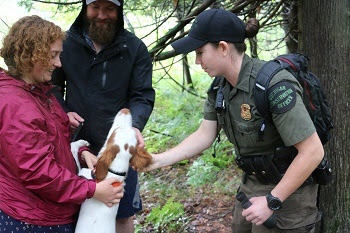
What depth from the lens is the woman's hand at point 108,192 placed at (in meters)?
3.19

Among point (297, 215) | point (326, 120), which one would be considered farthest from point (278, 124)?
point (297, 215)

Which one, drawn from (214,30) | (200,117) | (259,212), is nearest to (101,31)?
(214,30)

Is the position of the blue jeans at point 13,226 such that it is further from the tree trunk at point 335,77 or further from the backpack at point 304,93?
the tree trunk at point 335,77

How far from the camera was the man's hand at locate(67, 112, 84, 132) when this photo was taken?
373 centimetres

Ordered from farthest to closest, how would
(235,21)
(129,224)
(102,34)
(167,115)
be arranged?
(167,115) → (129,224) → (102,34) → (235,21)

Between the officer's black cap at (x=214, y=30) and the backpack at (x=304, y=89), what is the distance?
1.07ft

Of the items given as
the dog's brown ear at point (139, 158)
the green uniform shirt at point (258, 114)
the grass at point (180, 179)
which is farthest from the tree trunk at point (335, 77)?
the grass at point (180, 179)

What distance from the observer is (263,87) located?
294 centimetres

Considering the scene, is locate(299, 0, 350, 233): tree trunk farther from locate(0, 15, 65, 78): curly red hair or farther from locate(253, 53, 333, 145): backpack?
locate(0, 15, 65, 78): curly red hair

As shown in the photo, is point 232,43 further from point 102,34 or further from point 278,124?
point 102,34

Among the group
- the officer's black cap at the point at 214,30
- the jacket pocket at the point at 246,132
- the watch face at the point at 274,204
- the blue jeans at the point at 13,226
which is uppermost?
the officer's black cap at the point at 214,30

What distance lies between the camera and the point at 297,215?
3.27 meters

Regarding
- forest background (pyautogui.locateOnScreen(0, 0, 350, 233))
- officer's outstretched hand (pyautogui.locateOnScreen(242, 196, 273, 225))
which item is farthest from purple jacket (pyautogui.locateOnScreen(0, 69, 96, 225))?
forest background (pyautogui.locateOnScreen(0, 0, 350, 233))

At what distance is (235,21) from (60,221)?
1.98 meters
